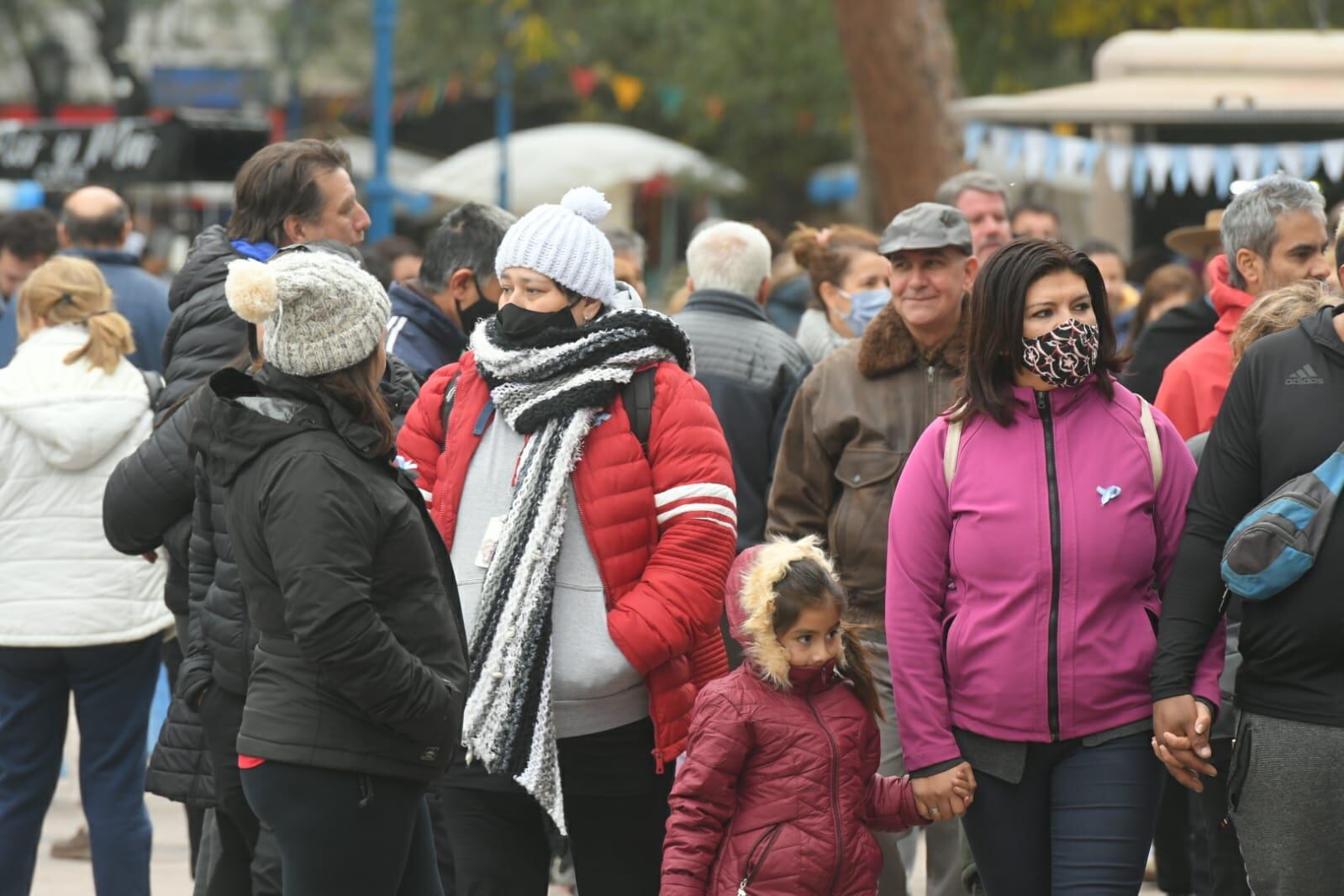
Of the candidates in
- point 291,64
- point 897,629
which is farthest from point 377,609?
point 291,64

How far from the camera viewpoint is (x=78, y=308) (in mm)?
6223

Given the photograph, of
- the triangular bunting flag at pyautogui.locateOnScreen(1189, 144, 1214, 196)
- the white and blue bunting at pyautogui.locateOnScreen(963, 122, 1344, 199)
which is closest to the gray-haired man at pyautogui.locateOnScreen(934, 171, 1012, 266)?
the white and blue bunting at pyautogui.locateOnScreen(963, 122, 1344, 199)

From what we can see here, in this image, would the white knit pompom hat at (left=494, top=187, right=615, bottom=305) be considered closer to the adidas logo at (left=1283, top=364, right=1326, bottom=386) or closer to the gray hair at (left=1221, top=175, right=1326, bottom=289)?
the adidas logo at (left=1283, top=364, right=1326, bottom=386)

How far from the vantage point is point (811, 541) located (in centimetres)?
463

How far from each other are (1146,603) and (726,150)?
24822mm

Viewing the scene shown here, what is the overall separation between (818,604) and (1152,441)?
2.71ft

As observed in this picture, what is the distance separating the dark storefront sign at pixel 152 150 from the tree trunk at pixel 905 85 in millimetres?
7050

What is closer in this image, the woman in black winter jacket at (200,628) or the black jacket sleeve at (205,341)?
the woman in black winter jacket at (200,628)

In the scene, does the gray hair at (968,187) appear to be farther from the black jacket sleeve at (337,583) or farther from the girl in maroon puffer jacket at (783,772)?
the black jacket sleeve at (337,583)

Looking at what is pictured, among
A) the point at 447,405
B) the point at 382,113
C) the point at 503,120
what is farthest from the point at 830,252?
the point at 503,120

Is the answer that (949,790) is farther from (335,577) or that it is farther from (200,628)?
(200,628)

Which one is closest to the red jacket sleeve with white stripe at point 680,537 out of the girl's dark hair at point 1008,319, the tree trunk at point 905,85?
the girl's dark hair at point 1008,319

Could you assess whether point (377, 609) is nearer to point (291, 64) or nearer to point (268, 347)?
point (268, 347)

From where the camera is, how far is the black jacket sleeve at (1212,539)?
405 centimetres
